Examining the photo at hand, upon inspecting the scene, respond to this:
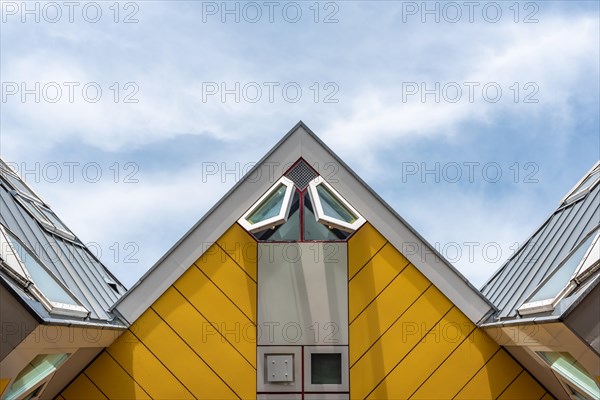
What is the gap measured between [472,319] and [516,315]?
182 cm

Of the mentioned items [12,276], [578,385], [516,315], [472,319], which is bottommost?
[578,385]

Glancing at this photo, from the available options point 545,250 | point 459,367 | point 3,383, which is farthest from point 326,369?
point 3,383

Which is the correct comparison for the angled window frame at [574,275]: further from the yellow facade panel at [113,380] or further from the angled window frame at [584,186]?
the yellow facade panel at [113,380]

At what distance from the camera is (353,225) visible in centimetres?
1173

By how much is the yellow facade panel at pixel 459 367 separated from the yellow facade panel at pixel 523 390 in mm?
544

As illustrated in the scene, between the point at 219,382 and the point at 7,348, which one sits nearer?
the point at 7,348

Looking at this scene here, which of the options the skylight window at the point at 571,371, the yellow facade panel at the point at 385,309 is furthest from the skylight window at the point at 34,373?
the skylight window at the point at 571,371

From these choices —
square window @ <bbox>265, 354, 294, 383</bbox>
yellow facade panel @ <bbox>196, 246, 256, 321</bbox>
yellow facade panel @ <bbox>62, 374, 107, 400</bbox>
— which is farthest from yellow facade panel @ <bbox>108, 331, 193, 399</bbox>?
yellow facade panel @ <bbox>196, 246, 256, 321</bbox>

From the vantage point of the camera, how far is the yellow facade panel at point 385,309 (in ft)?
37.6

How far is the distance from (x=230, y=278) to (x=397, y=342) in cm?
291

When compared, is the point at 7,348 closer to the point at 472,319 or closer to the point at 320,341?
the point at 320,341

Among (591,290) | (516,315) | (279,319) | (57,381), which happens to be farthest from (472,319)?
(57,381)

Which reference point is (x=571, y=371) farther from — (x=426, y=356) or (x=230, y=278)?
(x=230, y=278)

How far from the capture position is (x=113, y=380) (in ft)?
37.3
